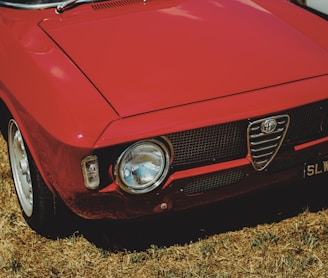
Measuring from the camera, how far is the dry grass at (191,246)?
3.38m

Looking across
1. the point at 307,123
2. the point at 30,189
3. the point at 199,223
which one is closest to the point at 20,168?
the point at 30,189

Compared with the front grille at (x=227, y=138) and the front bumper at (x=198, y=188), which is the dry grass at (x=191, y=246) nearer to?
the front bumper at (x=198, y=188)

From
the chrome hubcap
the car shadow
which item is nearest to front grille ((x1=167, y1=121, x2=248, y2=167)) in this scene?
the car shadow

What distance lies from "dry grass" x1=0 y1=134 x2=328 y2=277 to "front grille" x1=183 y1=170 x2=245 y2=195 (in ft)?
1.55

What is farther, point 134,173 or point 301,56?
point 301,56

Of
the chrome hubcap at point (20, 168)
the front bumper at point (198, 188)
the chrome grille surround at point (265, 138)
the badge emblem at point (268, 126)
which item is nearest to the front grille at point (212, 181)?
the front bumper at point (198, 188)

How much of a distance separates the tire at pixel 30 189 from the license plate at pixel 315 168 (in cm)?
128

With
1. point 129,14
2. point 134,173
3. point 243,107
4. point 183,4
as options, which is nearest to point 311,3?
point 183,4

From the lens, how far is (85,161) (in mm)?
2893

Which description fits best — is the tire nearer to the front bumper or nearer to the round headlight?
the front bumper

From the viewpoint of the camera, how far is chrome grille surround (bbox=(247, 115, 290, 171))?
10.1ft

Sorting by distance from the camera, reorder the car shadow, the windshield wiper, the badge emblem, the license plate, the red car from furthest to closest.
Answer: the windshield wiper
the car shadow
the license plate
the badge emblem
the red car

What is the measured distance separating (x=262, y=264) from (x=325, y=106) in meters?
0.84

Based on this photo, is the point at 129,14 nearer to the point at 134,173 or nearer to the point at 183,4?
the point at 183,4
